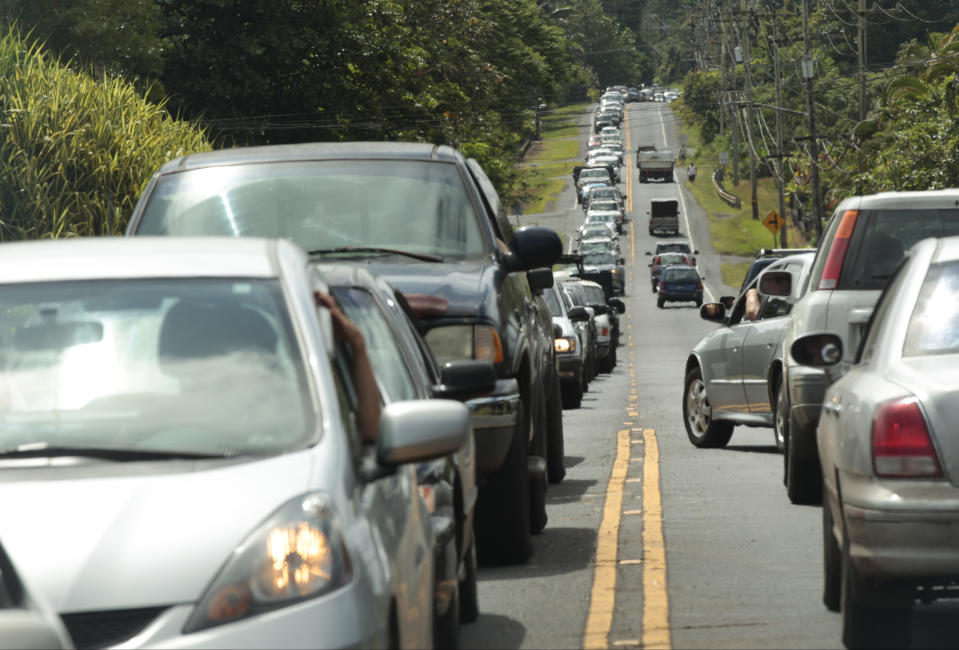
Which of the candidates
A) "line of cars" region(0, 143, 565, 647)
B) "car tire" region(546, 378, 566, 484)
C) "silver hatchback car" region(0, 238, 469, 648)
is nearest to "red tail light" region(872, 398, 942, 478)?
"line of cars" region(0, 143, 565, 647)

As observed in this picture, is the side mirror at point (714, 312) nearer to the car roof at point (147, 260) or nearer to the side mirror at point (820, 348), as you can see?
the side mirror at point (820, 348)

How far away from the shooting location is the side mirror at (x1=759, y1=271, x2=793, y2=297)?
13367 mm

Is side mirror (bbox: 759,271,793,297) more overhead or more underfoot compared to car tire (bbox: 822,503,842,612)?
more overhead

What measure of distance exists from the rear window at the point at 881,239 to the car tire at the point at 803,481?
1239 mm

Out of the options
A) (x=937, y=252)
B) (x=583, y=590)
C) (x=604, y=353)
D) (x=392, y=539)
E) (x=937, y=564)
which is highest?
(x=937, y=252)

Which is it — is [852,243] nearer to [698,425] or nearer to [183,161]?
[183,161]

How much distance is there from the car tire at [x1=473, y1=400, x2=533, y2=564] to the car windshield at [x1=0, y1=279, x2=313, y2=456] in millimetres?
Result: 3845

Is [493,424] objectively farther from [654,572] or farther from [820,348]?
[820,348]

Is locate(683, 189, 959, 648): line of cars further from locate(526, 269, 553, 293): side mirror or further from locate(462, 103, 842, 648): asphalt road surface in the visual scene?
locate(526, 269, 553, 293): side mirror

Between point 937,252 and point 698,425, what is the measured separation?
10001 millimetres

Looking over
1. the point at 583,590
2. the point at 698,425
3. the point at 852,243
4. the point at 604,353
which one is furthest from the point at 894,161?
the point at 583,590

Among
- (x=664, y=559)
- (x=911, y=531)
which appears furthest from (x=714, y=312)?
(x=911, y=531)

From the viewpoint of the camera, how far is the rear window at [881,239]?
11008 mm

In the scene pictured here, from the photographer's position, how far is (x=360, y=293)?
6734 millimetres
